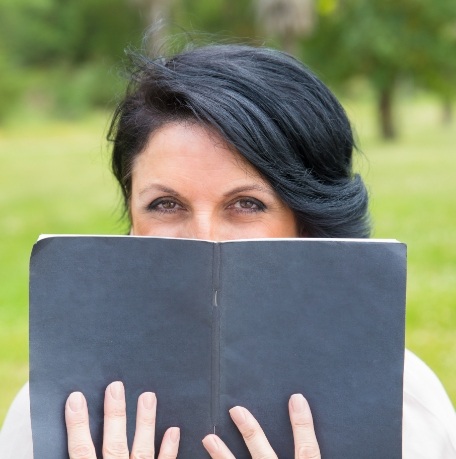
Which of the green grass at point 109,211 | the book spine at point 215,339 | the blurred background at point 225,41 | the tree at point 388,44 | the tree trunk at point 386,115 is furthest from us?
the tree trunk at point 386,115

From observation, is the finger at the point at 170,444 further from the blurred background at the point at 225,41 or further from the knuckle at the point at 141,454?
the blurred background at the point at 225,41

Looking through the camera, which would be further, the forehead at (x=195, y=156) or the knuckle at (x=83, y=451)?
the forehead at (x=195, y=156)

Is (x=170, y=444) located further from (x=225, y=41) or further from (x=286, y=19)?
(x=286, y=19)

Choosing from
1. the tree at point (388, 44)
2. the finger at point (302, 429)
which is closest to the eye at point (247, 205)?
the finger at point (302, 429)

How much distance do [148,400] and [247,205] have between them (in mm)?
529

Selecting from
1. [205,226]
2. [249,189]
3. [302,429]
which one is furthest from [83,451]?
[249,189]

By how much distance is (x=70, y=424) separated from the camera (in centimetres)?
139

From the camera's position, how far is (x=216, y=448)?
1.39 metres

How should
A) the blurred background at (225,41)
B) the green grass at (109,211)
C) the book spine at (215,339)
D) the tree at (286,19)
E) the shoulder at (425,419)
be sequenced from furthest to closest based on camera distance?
the tree at (286,19), the blurred background at (225,41), the green grass at (109,211), the shoulder at (425,419), the book spine at (215,339)

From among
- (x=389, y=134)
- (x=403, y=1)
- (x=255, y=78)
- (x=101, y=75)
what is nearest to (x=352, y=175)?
(x=255, y=78)

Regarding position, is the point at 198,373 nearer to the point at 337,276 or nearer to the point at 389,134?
the point at 337,276

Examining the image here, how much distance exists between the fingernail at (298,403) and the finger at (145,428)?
235 millimetres

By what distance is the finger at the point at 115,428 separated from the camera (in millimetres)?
1379

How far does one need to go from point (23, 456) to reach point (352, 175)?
1.02 meters
